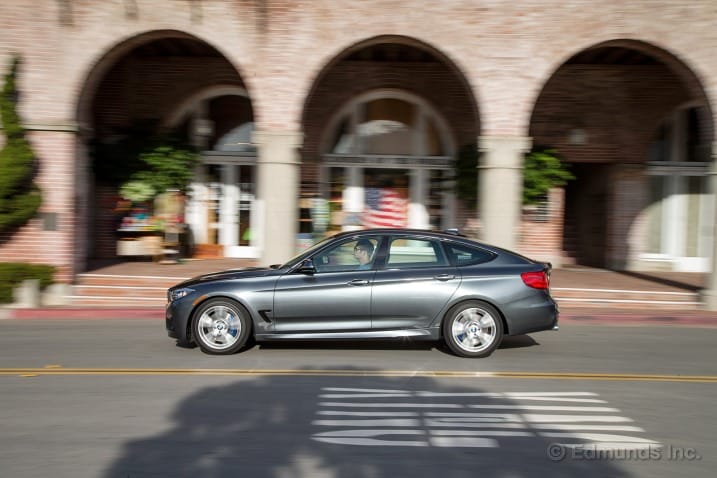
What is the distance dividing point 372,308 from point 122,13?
7.98 m

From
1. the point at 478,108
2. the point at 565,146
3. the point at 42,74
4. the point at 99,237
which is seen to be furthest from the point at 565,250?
the point at 42,74

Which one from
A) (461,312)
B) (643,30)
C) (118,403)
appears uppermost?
(643,30)

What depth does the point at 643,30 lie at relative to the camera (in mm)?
12461

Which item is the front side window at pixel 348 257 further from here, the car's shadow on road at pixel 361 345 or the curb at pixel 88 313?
the curb at pixel 88 313

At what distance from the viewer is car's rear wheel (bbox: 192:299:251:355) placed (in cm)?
820

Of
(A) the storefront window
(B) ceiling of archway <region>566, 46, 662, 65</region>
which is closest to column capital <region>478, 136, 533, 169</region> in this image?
(B) ceiling of archway <region>566, 46, 662, 65</region>

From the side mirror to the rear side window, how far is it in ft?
5.47

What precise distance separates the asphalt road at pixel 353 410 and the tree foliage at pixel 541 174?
683cm

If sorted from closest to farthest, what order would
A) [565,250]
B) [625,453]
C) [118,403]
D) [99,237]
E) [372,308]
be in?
[625,453] < [118,403] < [372,308] < [99,237] < [565,250]

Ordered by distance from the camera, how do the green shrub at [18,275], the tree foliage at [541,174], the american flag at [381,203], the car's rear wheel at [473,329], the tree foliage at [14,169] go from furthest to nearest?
the american flag at [381,203], the tree foliage at [541,174], the tree foliage at [14,169], the green shrub at [18,275], the car's rear wheel at [473,329]

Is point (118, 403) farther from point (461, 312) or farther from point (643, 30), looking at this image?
point (643, 30)

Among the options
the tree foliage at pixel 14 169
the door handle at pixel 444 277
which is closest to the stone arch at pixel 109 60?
the tree foliage at pixel 14 169

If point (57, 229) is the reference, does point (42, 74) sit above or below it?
above

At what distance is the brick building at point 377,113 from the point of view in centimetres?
1252
